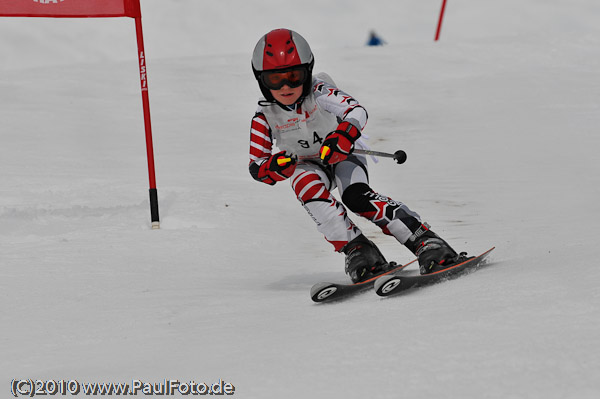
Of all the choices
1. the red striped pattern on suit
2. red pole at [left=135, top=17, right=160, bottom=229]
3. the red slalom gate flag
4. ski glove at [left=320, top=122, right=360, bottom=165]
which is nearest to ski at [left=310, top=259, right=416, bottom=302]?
ski glove at [left=320, top=122, right=360, bottom=165]

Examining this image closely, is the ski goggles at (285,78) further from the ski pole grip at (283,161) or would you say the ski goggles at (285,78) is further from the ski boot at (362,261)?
the ski boot at (362,261)

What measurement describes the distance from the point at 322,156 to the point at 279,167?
0.27 m

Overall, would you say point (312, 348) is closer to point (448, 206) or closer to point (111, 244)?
point (111, 244)

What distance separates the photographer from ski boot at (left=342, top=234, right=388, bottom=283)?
4.23 metres

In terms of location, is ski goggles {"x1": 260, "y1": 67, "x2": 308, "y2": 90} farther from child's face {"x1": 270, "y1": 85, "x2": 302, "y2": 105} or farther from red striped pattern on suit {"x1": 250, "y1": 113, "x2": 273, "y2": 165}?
red striped pattern on suit {"x1": 250, "y1": 113, "x2": 273, "y2": 165}

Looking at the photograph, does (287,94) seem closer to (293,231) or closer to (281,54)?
(281,54)

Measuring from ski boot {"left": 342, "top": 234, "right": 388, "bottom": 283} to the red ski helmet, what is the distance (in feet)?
3.18

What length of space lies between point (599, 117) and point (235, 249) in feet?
23.9

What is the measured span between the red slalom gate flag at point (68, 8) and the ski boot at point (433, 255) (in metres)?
3.64

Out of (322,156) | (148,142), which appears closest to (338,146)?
(322,156)

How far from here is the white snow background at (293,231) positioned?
8.43 ft

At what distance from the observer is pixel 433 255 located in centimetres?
407

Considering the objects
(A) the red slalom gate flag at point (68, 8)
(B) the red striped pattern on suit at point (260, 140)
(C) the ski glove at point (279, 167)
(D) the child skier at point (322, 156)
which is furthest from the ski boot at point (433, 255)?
(A) the red slalom gate flag at point (68, 8)

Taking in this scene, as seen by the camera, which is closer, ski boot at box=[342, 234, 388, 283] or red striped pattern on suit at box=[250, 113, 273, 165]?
ski boot at box=[342, 234, 388, 283]
